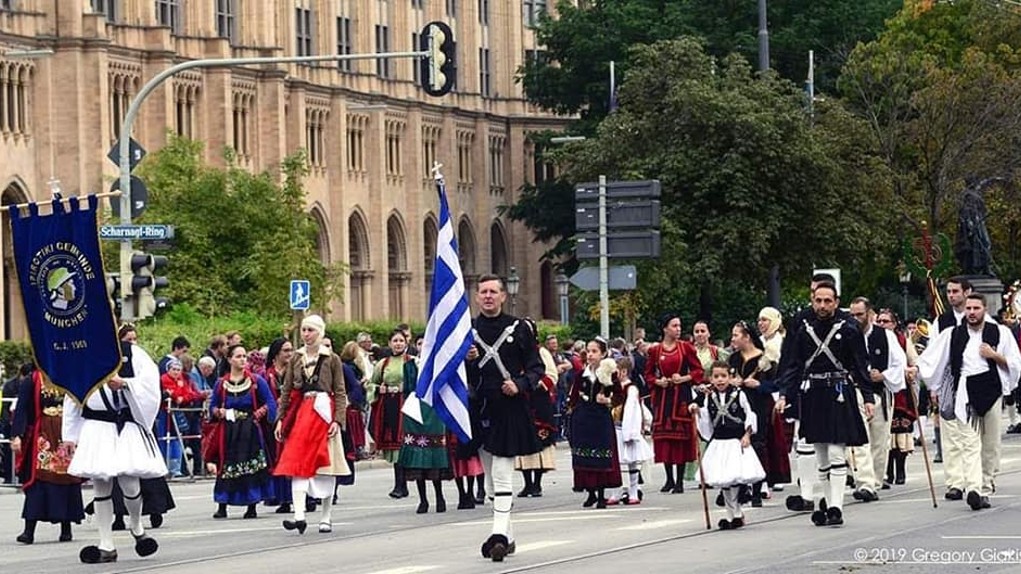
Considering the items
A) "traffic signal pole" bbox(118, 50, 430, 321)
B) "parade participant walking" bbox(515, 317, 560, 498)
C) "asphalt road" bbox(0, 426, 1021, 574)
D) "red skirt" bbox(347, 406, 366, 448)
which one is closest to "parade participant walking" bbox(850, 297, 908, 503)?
"asphalt road" bbox(0, 426, 1021, 574)

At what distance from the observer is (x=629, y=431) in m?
26.9

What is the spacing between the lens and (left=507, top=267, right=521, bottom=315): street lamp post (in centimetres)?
9169

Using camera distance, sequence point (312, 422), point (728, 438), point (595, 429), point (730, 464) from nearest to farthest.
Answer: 1. point (730, 464)
2. point (728, 438)
3. point (312, 422)
4. point (595, 429)

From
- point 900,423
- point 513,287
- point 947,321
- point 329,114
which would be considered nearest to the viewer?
point 947,321

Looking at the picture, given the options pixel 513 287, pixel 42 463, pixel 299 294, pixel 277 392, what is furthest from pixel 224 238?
pixel 42 463

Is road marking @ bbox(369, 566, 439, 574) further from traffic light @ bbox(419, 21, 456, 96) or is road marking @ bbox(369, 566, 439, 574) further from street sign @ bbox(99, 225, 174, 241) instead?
traffic light @ bbox(419, 21, 456, 96)

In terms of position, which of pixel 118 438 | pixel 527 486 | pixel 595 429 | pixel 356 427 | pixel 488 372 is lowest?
pixel 527 486

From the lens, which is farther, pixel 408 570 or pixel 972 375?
pixel 972 375

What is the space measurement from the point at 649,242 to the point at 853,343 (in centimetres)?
1588

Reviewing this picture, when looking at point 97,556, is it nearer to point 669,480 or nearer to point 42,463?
point 42,463

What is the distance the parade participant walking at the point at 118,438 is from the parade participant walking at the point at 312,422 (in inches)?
115

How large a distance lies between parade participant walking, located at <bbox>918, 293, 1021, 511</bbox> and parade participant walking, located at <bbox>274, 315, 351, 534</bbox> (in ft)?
16.5

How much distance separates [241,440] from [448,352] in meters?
6.43

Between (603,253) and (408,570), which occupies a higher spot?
(603,253)
